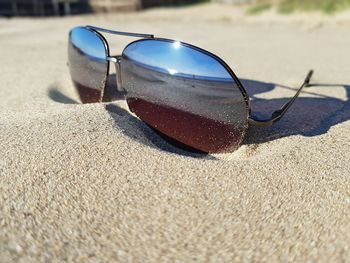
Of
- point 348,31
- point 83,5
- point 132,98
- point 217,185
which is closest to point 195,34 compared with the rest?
point 348,31

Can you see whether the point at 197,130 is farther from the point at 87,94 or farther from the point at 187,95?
the point at 87,94

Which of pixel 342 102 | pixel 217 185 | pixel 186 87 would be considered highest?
pixel 186 87

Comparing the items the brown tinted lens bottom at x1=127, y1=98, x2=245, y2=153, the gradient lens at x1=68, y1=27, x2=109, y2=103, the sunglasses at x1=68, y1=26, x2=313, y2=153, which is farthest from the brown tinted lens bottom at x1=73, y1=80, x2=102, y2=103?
the brown tinted lens bottom at x1=127, y1=98, x2=245, y2=153

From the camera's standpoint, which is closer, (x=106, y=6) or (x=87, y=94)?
(x=87, y=94)

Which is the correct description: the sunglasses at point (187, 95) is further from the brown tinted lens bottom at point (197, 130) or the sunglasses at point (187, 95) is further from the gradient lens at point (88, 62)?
the gradient lens at point (88, 62)

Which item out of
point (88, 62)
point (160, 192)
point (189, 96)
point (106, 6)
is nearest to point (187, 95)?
point (189, 96)

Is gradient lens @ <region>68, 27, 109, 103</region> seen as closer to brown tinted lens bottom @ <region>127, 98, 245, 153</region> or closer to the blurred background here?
brown tinted lens bottom @ <region>127, 98, 245, 153</region>

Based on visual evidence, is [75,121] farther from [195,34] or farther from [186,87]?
[195,34]
